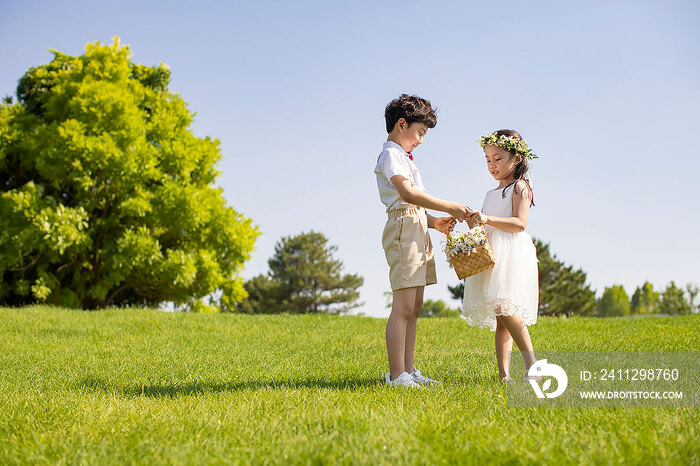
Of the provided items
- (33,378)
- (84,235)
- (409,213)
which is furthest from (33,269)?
(409,213)

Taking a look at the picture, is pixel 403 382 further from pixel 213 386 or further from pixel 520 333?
pixel 213 386

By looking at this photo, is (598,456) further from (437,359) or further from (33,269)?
(33,269)

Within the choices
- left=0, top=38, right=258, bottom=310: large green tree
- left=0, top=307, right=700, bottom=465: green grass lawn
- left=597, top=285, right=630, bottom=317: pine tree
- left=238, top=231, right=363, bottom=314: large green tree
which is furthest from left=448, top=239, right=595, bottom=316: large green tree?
left=597, top=285, right=630, bottom=317: pine tree

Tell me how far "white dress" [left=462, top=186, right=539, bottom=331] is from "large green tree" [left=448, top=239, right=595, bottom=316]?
1591 inches

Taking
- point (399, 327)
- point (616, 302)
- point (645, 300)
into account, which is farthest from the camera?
point (616, 302)

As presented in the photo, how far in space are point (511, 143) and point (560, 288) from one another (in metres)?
44.0

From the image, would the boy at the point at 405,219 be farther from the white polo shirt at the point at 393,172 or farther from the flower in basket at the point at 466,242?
the flower in basket at the point at 466,242

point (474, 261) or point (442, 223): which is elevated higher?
point (442, 223)

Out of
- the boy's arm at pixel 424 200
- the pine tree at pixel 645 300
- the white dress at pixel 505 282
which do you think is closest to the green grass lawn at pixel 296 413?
the white dress at pixel 505 282

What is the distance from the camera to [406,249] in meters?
4.39

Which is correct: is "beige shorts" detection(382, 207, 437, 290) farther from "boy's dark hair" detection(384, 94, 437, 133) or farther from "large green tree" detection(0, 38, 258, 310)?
"large green tree" detection(0, 38, 258, 310)

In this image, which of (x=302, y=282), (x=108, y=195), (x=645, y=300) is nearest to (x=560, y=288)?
(x=302, y=282)

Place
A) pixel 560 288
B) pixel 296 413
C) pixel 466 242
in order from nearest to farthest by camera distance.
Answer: pixel 296 413 → pixel 466 242 → pixel 560 288

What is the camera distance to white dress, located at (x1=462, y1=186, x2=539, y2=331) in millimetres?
4297
